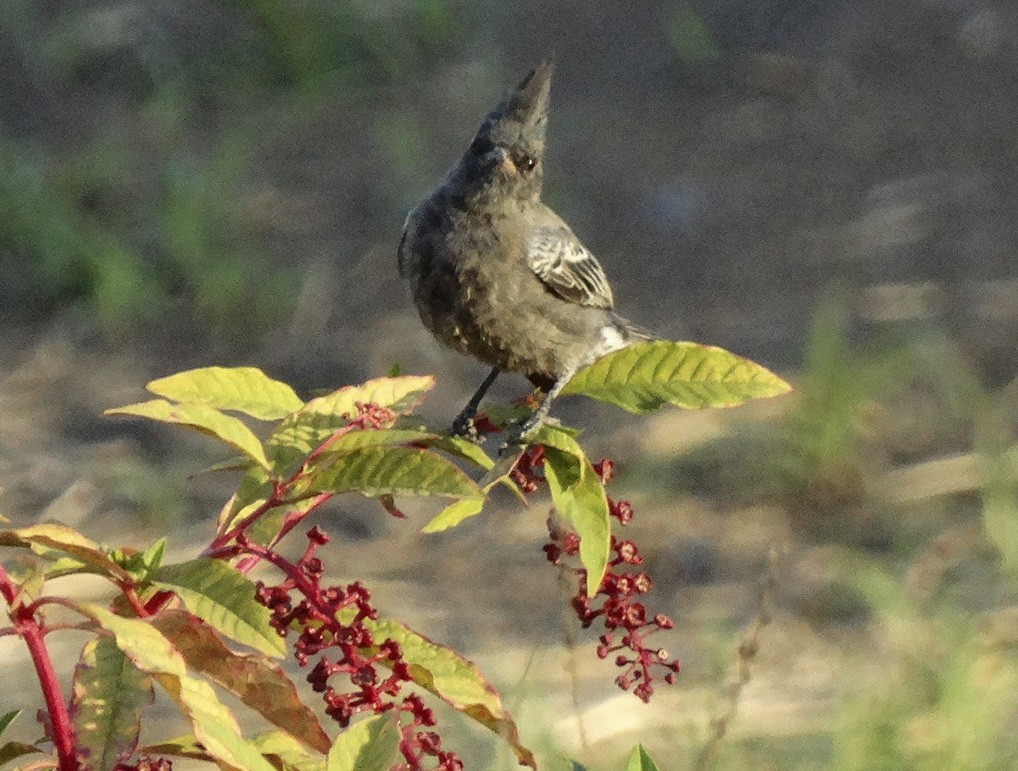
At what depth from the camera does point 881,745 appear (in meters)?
3.53

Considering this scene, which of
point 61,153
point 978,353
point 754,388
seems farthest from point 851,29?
point 754,388

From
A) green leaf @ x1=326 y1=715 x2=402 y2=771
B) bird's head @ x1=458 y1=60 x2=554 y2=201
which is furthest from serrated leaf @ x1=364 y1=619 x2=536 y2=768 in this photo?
bird's head @ x1=458 y1=60 x2=554 y2=201

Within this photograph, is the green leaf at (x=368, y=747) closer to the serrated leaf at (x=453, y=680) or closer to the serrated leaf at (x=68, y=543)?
the serrated leaf at (x=453, y=680)

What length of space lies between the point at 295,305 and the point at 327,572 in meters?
1.78

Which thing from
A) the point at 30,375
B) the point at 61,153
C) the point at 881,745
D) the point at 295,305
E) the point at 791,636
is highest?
the point at 61,153

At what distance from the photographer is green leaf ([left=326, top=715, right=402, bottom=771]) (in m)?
1.56

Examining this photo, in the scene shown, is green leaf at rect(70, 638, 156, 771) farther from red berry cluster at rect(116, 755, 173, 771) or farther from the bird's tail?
the bird's tail

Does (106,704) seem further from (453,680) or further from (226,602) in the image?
(453,680)

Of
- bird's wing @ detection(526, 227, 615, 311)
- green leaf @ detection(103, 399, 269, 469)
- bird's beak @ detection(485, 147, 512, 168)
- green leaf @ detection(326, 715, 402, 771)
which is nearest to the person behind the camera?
green leaf @ detection(326, 715, 402, 771)

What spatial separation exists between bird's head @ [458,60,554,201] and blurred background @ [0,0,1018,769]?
48.6 inches

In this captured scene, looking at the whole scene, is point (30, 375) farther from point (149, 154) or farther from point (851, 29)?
point (851, 29)

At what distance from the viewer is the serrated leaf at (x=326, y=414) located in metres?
1.78

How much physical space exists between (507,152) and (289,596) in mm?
2048

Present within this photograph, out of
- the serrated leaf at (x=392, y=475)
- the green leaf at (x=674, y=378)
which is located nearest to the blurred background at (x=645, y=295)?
the green leaf at (x=674, y=378)
